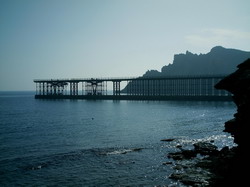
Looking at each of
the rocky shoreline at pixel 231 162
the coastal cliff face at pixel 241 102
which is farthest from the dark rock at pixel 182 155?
the coastal cliff face at pixel 241 102

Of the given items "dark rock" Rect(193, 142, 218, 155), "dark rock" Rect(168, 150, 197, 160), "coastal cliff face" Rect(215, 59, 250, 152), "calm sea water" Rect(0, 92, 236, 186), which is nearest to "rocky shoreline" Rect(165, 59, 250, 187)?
"coastal cliff face" Rect(215, 59, 250, 152)

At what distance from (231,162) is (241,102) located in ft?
22.7

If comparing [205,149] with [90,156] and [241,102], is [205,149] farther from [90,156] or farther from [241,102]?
[90,156]

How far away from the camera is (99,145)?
38469mm

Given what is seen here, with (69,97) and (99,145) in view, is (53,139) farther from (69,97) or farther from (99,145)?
(69,97)

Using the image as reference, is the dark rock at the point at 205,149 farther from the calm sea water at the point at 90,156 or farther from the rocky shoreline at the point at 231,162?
the calm sea water at the point at 90,156

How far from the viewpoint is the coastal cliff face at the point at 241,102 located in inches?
871

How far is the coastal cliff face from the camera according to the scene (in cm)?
2211

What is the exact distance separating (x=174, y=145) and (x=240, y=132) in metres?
14.7

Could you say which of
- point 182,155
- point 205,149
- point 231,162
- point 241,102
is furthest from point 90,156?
point 241,102

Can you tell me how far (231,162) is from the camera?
26.1 metres

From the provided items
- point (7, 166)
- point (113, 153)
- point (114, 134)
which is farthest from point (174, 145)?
point (7, 166)

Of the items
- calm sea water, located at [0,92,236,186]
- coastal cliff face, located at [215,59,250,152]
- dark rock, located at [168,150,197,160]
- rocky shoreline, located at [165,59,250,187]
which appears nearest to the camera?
rocky shoreline, located at [165,59,250,187]

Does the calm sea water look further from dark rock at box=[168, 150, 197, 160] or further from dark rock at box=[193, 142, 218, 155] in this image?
dark rock at box=[193, 142, 218, 155]
